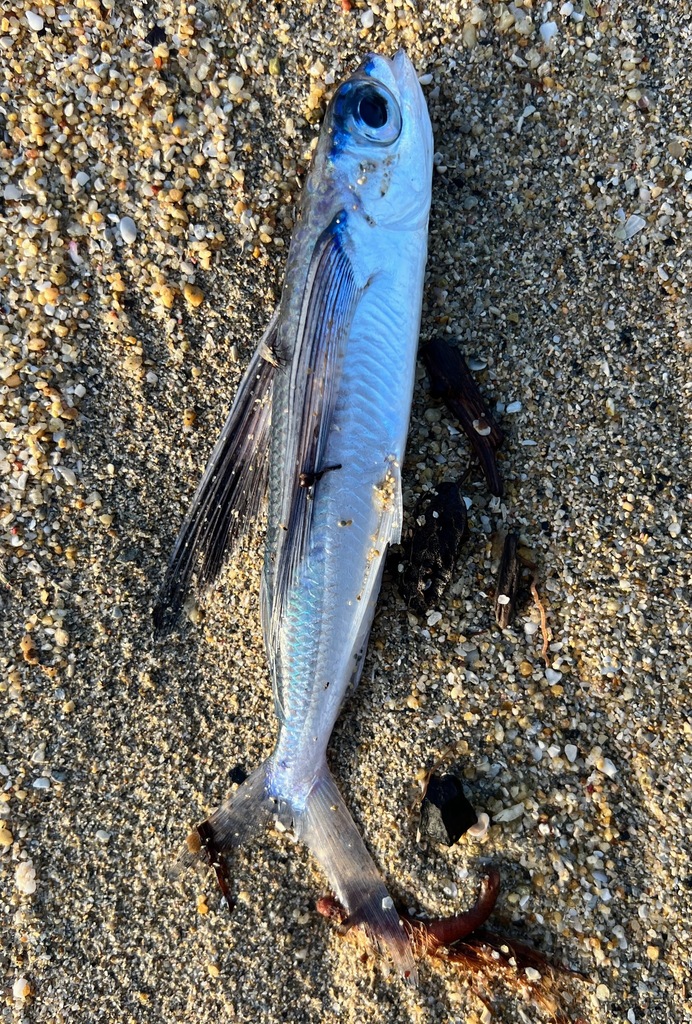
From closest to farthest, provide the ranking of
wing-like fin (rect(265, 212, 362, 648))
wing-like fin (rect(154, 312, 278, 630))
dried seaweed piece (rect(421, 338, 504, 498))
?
wing-like fin (rect(265, 212, 362, 648)) → wing-like fin (rect(154, 312, 278, 630)) → dried seaweed piece (rect(421, 338, 504, 498))

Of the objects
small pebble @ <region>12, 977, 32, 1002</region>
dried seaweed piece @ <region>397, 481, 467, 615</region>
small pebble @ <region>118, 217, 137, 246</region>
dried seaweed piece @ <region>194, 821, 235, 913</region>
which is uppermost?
small pebble @ <region>118, 217, 137, 246</region>

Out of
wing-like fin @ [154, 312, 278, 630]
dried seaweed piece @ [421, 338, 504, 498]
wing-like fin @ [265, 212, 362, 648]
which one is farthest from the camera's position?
dried seaweed piece @ [421, 338, 504, 498]

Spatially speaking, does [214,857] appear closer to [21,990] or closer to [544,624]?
[21,990]

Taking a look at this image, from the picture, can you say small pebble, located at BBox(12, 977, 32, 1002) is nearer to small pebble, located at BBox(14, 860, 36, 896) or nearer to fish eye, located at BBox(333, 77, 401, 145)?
small pebble, located at BBox(14, 860, 36, 896)

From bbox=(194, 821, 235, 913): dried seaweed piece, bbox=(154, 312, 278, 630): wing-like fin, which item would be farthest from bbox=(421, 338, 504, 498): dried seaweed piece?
bbox=(194, 821, 235, 913): dried seaweed piece

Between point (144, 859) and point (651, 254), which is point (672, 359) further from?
point (144, 859)

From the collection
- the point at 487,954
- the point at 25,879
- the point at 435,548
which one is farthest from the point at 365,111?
the point at 25,879

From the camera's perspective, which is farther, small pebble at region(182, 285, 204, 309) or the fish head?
small pebble at region(182, 285, 204, 309)

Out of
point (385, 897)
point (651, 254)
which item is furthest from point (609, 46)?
point (385, 897)

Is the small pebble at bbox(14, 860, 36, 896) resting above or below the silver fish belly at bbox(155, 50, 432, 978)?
below
